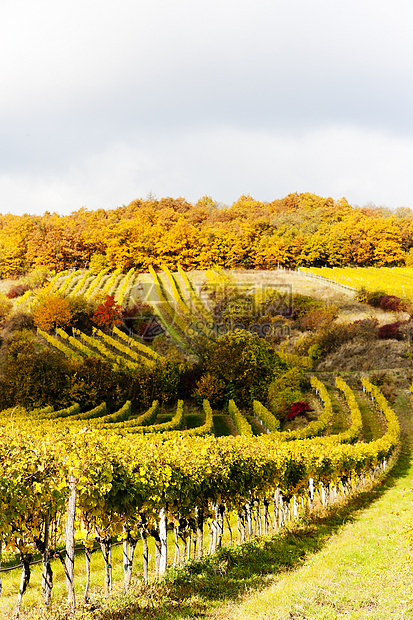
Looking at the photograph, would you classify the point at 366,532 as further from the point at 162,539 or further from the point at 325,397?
the point at 325,397

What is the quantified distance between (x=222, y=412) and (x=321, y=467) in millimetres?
25137

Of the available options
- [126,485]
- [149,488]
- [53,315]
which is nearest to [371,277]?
[53,315]

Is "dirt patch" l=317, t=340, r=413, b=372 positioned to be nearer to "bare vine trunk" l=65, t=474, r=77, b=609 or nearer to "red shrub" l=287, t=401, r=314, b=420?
"red shrub" l=287, t=401, r=314, b=420

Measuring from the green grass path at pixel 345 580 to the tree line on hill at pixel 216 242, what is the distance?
76295 mm

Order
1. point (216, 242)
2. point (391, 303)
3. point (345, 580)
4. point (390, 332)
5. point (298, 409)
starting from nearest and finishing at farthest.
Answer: point (345, 580) → point (298, 409) → point (390, 332) → point (391, 303) → point (216, 242)

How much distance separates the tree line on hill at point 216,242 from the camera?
86.7 meters

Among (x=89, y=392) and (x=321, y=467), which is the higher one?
(x=321, y=467)

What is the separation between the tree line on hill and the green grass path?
76.3m

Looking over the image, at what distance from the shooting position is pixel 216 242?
294 ft

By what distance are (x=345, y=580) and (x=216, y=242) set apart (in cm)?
8353

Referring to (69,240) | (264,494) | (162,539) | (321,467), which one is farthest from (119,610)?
(69,240)

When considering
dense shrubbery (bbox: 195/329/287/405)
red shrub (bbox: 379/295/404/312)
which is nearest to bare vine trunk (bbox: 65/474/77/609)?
dense shrubbery (bbox: 195/329/287/405)

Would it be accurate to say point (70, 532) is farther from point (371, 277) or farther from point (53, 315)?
point (371, 277)

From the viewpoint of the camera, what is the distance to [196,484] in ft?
30.4
